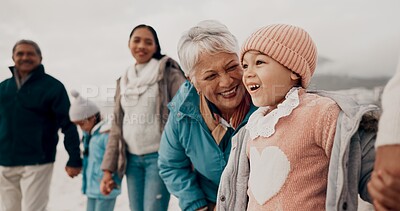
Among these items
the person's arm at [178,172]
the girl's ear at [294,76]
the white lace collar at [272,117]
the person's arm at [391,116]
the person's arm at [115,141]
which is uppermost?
the person's arm at [391,116]

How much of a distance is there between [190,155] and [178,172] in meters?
0.16

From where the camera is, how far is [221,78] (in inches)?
78.7

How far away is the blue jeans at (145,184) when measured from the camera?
3.05m

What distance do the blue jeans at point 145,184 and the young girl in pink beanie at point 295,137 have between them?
4.65ft

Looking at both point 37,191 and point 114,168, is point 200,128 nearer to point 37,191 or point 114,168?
point 114,168

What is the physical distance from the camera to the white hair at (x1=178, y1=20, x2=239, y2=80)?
6.57 ft

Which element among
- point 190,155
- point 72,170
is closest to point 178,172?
point 190,155

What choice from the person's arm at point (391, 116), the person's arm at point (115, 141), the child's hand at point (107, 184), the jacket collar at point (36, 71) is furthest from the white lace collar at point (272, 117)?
the jacket collar at point (36, 71)

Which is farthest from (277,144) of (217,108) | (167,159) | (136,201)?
(136,201)

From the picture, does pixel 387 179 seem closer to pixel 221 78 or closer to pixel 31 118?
pixel 221 78

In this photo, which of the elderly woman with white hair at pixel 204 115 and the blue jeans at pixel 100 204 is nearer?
the elderly woman with white hair at pixel 204 115

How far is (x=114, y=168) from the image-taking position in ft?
10.9

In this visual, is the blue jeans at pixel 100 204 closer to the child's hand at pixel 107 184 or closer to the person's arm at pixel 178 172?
the child's hand at pixel 107 184

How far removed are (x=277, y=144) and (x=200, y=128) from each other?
712 millimetres
